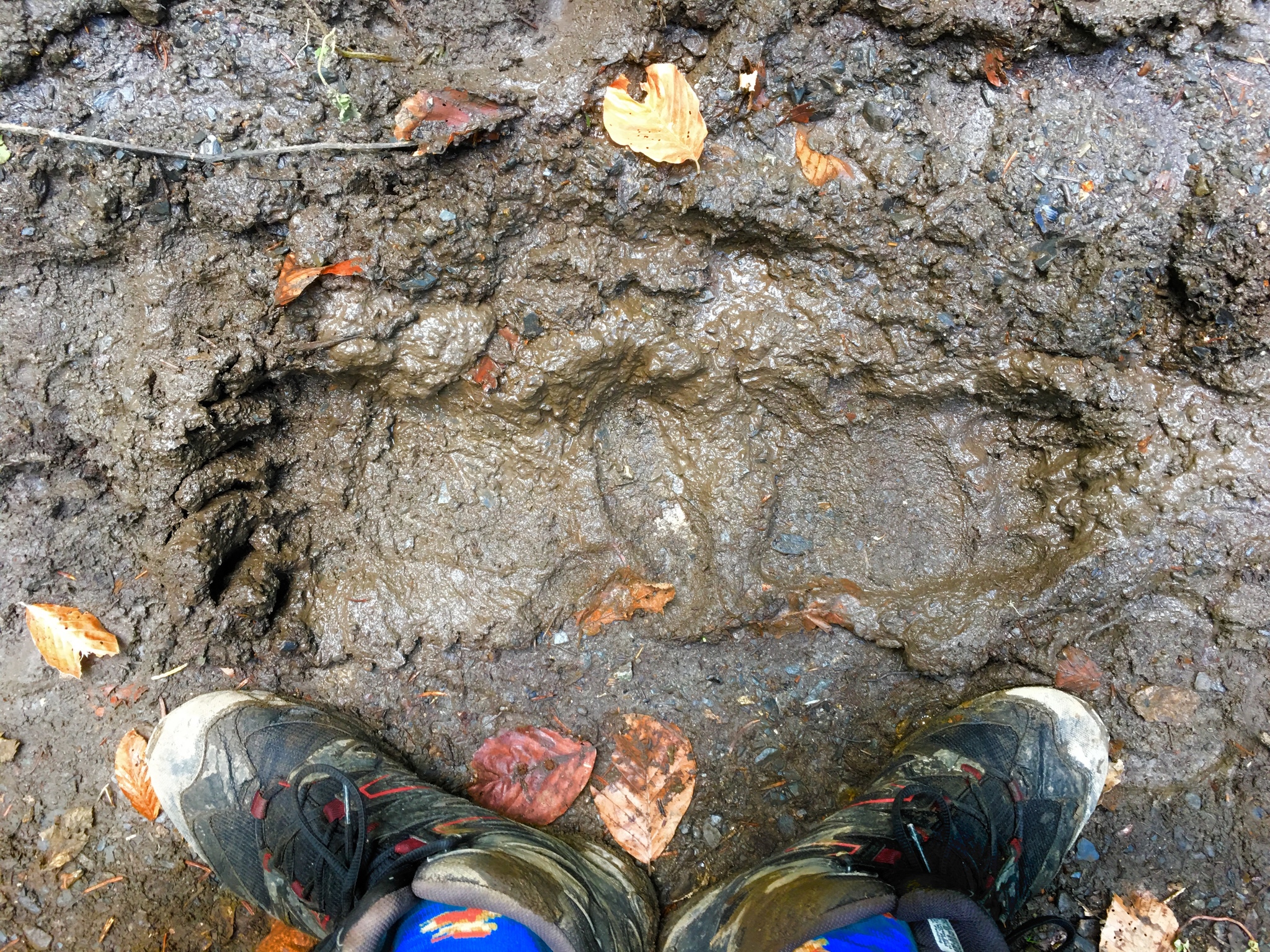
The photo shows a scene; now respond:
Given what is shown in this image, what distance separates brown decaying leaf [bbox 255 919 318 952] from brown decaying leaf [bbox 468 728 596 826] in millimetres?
613

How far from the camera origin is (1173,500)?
2.03m

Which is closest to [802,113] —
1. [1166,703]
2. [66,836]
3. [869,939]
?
[1166,703]

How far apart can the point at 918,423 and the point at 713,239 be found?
2.78 ft

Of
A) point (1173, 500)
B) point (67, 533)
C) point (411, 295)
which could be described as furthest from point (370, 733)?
point (1173, 500)

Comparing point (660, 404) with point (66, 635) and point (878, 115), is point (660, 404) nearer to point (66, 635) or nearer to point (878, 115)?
point (878, 115)

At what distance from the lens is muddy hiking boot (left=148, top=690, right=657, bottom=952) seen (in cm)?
190

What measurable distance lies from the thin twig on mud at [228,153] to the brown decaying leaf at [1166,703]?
2.58 meters

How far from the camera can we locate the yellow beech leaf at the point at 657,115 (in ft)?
6.29

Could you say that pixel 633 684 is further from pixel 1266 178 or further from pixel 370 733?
pixel 1266 178

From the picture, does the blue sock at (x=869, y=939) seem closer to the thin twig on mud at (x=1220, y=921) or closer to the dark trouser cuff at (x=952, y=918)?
the dark trouser cuff at (x=952, y=918)

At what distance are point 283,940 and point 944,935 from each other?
1.83m

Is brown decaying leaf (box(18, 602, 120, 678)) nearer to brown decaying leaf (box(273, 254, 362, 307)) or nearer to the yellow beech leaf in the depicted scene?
brown decaying leaf (box(273, 254, 362, 307))

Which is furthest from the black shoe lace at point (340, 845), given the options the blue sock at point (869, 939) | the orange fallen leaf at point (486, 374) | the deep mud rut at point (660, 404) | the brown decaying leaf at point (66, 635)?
the orange fallen leaf at point (486, 374)

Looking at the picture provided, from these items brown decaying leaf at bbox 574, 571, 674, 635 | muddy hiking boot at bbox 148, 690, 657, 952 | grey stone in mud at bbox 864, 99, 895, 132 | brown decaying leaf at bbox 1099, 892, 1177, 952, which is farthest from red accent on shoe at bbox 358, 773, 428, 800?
grey stone in mud at bbox 864, 99, 895, 132
